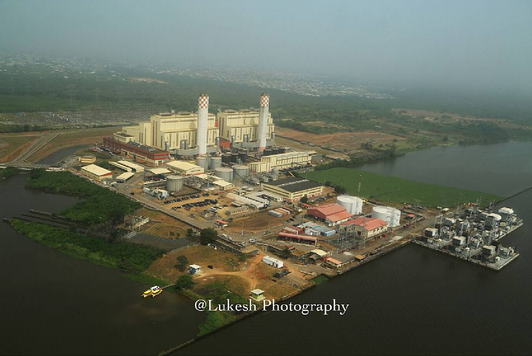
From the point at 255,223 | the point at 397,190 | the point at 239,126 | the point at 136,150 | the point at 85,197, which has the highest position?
the point at 239,126

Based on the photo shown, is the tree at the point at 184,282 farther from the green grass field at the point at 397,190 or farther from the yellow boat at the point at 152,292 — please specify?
the green grass field at the point at 397,190

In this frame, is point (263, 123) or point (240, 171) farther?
point (263, 123)

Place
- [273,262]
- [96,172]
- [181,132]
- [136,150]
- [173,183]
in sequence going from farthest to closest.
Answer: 1. [181,132]
2. [136,150]
3. [96,172]
4. [173,183]
5. [273,262]

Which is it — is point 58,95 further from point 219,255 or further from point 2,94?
point 219,255

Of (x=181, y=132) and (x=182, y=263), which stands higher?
(x=181, y=132)

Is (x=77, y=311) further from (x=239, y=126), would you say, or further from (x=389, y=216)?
(x=239, y=126)

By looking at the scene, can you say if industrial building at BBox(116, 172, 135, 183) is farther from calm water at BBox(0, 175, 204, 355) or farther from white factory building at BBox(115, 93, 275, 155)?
calm water at BBox(0, 175, 204, 355)

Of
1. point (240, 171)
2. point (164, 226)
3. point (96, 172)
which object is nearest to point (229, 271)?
point (164, 226)
